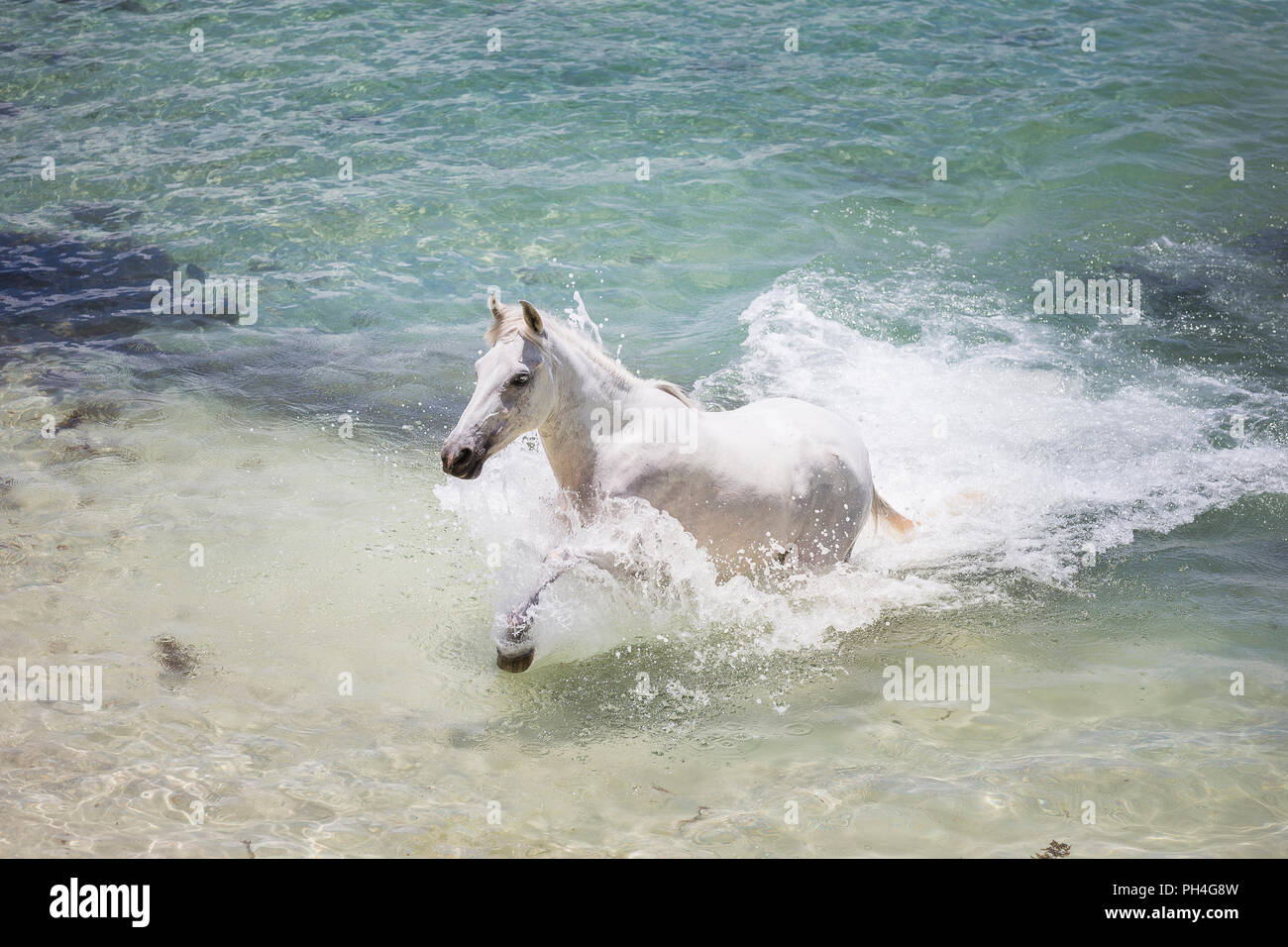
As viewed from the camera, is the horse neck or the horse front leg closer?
the horse front leg

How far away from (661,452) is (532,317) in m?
0.87

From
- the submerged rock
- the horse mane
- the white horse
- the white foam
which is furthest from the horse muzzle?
the submerged rock

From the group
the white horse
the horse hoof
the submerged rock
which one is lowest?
the submerged rock

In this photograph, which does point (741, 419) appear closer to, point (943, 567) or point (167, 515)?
point (943, 567)

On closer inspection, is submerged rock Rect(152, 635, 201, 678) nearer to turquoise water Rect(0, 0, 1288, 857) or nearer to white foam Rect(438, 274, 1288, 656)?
turquoise water Rect(0, 0, 1288, 857)

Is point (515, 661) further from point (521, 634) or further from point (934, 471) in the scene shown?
point (934, 471)

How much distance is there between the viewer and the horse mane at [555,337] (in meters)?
4.52

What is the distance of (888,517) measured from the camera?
20.5 feet

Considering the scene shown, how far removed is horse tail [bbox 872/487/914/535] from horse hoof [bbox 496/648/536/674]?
242 cm

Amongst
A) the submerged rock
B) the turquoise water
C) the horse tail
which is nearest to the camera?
the turquoise water

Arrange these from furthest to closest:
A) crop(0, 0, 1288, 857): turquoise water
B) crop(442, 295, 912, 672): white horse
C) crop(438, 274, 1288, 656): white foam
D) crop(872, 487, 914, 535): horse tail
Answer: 1. crop(872, 487, 914, 535): horse tail
2. crop(438, 274, 1288, 656): white foam
3. crop(442, 295, 912, 672): white horse
4. crop(0, 0, 1288, 857): turquoise water

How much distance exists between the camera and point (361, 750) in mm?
4297

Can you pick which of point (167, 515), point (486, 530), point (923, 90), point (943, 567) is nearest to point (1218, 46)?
point (923, 90)

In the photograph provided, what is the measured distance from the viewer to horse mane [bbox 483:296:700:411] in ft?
14.8
